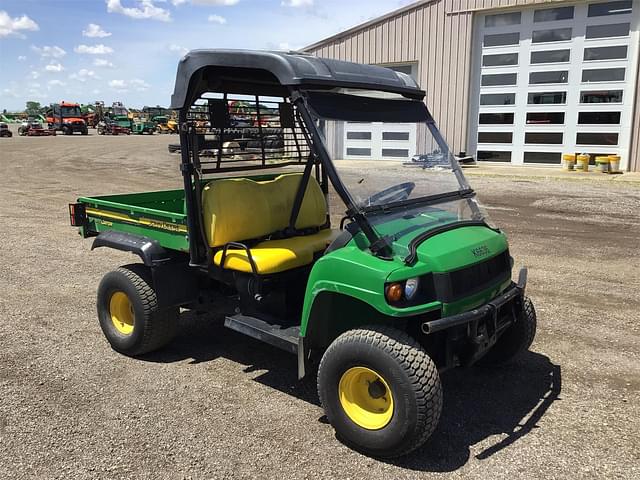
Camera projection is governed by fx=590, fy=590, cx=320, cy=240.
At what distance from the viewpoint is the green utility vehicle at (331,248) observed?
3.03 m

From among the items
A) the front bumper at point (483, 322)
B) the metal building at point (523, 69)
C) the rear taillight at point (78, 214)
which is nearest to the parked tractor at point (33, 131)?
the metal building at point (523, 69)

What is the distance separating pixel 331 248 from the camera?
10.9 ft

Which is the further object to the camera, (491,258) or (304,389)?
(304,389)

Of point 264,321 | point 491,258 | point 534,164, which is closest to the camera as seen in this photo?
point 491,258

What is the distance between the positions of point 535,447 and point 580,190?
10281 mm

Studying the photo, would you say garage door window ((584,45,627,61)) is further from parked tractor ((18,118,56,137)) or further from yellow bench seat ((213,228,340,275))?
parked tractor ((18,118,56,137))

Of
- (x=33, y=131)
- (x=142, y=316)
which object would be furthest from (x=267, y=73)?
(x=33, y=131)

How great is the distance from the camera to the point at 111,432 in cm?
331

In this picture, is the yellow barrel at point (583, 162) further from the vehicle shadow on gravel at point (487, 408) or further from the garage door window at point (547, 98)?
the vehicle shadow on gravel at point (487, 408)

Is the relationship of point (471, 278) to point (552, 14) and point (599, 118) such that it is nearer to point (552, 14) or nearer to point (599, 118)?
point (599, 118)

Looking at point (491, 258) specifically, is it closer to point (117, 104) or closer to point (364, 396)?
point (364, 396)

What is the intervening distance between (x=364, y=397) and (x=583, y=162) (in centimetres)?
1312

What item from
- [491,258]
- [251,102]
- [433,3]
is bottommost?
[491,258]

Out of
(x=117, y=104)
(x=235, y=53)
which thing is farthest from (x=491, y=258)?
(x=117, y=104)
